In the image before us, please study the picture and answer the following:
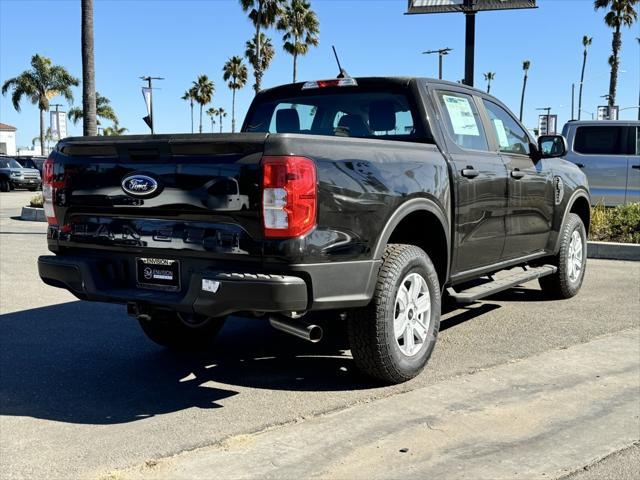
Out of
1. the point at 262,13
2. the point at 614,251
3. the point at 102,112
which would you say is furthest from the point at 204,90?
the point at 614,251

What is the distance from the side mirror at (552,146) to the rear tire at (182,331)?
10.9 ft

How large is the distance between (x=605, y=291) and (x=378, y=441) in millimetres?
5006

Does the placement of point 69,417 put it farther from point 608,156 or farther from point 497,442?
point 608,156

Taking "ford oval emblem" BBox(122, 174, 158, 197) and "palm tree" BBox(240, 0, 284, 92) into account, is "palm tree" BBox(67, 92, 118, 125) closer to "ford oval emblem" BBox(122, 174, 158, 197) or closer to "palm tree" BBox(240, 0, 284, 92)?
"palm tree" BBox(240, 0, 284, 92)

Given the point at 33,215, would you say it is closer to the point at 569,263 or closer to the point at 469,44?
the point at 469,44

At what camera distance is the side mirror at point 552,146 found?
6.38 meters

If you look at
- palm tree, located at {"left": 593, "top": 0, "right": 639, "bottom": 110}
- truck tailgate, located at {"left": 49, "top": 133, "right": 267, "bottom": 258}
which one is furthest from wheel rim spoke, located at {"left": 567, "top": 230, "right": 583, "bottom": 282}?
palm tree, located at {"left": 593, "top": 0, "right": 639, "bottom": 110}

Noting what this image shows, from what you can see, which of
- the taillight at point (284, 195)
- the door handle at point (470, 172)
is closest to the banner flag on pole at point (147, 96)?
the door handle at point (470, 172)

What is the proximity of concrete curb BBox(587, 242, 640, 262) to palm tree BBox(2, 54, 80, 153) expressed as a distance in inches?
Result: 2091

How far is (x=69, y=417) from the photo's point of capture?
12.8 ft

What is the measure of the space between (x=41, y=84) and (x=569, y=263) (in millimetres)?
55914

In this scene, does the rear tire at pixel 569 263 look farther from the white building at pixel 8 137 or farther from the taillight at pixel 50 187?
the white building at pixel 8 137

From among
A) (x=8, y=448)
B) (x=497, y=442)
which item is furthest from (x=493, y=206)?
(x=8, y=448)

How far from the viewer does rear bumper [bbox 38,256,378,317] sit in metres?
3.59
